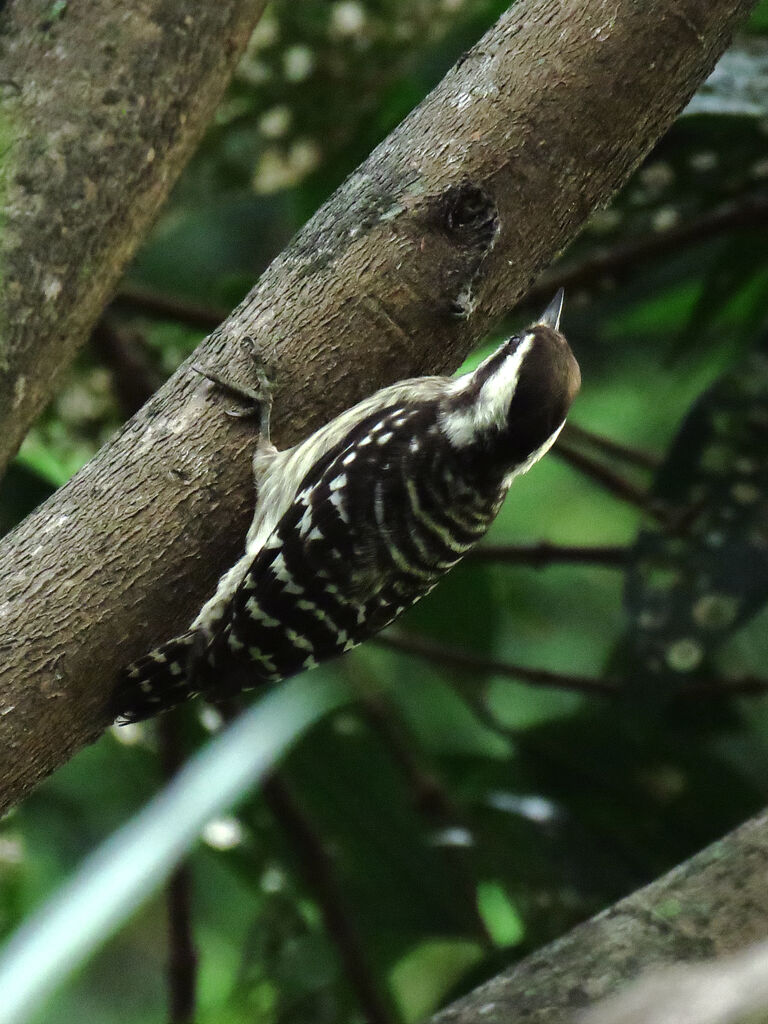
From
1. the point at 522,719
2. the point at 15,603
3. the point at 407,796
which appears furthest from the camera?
the point at 522,719

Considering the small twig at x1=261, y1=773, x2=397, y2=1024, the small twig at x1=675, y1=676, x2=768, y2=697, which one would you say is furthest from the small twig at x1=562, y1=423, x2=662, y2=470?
the small twig at x1=261, y1=773, x2=397, y2=1024

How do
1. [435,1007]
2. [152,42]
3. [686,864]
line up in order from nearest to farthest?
[686,864] → [152,42] → [435,1007]

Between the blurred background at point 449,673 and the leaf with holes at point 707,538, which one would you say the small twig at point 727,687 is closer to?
the blurred background at point 449,673

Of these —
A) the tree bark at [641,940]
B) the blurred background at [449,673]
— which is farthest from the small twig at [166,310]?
the tree bark at [641,940]

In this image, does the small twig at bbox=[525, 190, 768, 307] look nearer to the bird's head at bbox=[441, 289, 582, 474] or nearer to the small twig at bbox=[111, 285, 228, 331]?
the small twig at bbox=[111, 285, 228, 331]

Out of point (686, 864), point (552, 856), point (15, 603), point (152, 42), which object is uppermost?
point (152, 42)

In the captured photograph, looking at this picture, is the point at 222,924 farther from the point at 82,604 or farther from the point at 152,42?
the point at 152,42

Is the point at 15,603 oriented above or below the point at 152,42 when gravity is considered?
below

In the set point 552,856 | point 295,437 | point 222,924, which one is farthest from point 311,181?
point 222,924
